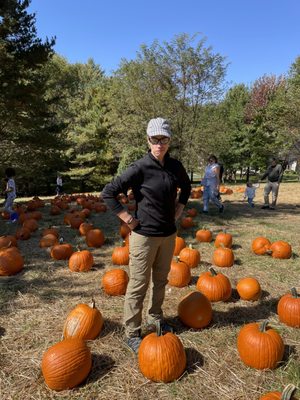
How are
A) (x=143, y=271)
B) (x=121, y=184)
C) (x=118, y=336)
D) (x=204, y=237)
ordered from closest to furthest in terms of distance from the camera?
(x=121, y=184)
(x=143, y=271)
(x=118, y=336)
(x=204, y=237)

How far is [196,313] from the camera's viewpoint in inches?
146

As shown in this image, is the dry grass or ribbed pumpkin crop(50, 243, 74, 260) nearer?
the dry grass

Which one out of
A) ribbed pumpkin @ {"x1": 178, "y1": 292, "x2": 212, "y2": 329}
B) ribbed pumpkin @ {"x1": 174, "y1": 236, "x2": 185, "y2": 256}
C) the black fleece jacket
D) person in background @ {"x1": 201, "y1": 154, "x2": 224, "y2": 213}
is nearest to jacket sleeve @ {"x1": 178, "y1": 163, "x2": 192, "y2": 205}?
the black fleece jacket

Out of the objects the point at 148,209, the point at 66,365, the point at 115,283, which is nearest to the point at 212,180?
the point at 115,283

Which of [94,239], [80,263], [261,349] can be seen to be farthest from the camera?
[94,239]

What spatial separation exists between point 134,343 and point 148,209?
55.3 inches

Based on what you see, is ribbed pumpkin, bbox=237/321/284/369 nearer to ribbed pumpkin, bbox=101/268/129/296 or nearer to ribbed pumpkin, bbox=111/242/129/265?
ribbed pumpkin, bbox=101/268/129/296

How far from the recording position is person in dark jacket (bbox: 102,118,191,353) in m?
3.12

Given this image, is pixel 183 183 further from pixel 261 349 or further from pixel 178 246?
pixel 178 246

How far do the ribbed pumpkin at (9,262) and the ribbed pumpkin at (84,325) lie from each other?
2301mm

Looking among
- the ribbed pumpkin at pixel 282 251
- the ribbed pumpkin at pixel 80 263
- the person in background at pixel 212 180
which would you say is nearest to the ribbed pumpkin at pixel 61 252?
the ribbed pumpkin at pixel 80 263

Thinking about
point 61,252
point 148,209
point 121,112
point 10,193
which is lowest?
point 61,252

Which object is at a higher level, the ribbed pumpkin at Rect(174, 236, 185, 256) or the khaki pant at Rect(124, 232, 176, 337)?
the khaki pant at Rect(124, 232, 176, 337)

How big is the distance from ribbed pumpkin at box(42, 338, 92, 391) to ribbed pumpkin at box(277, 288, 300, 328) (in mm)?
2327
